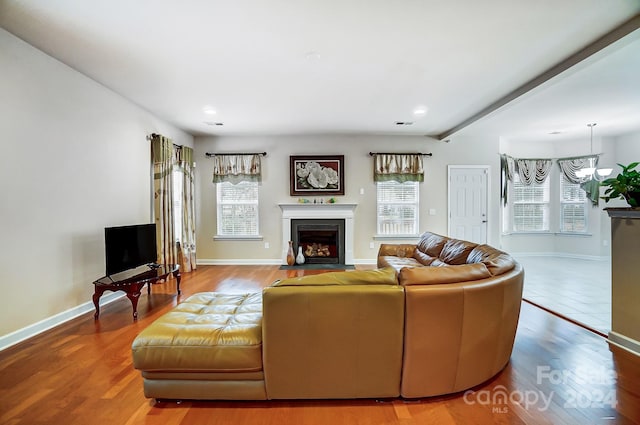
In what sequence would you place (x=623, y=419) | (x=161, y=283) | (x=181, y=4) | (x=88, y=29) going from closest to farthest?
(x=623, y=419) < (x=181, y=4) < (x=88, y=29) < (x=161, y=283)

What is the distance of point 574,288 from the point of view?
4270 mm

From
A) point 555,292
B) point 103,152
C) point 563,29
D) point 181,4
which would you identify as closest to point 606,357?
point 555,292

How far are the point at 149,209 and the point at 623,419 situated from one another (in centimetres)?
532

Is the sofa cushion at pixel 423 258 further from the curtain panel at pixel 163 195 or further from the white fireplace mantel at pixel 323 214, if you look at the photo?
the curtain panel at pixel 163 195

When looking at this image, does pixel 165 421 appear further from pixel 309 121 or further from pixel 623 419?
pixel 309 121

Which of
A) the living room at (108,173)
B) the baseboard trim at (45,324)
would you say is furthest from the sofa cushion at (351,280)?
the baseboard trim at (45,324)

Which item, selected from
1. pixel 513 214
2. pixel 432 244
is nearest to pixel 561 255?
pixel 513 214

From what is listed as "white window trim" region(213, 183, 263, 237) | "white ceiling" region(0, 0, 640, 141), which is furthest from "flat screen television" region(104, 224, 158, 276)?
"white window trim" region(213, 183, 263, 237)

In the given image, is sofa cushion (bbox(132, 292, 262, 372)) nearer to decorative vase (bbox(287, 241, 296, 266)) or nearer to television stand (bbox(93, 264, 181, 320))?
television stand (bbox(93, 264, 181, 320))

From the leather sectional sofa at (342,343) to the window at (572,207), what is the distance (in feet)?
22.4

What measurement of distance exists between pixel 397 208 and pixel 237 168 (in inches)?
134

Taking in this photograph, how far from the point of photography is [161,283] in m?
4.52

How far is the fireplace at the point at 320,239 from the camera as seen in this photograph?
6.14 m

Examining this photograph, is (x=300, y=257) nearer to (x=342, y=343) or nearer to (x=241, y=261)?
(x=241, y=261)
